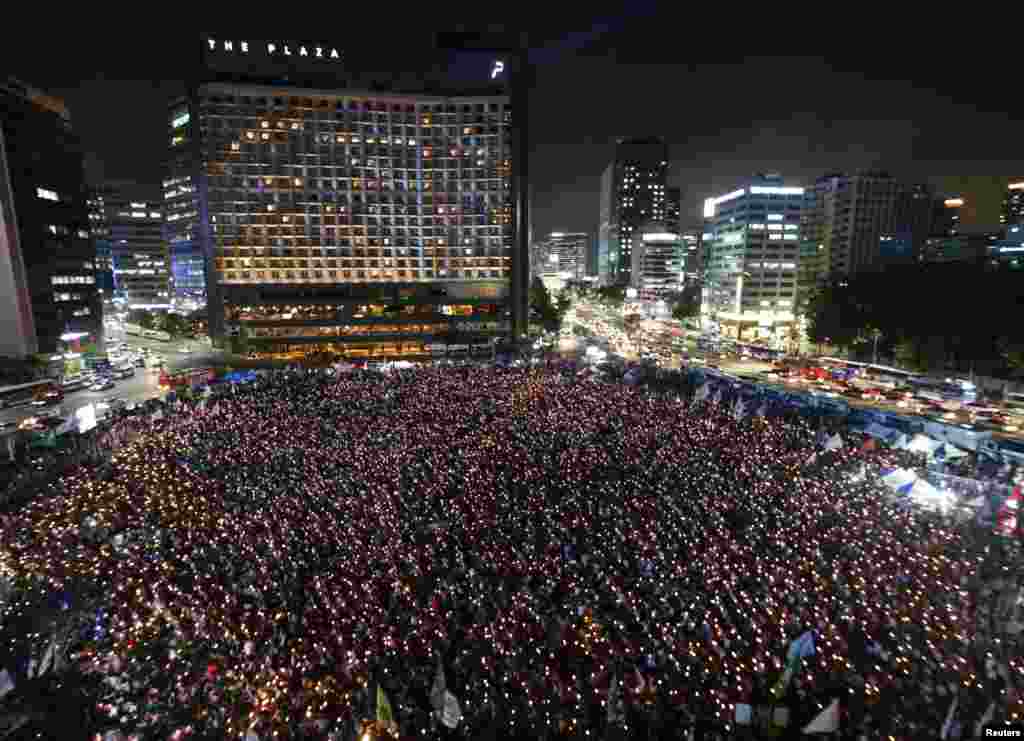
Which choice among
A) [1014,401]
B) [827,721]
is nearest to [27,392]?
[827,721]

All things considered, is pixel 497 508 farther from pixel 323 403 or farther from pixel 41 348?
pixel 41 348

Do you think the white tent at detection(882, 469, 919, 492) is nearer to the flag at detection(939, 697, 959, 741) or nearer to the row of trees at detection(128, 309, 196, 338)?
the flag at detection(939, 697, 959, 741)

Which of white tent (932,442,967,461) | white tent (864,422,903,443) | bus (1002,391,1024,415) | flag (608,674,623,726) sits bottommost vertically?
bus (1002,391,1024,415)

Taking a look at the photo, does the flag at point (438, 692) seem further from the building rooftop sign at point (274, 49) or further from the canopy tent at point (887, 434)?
the building rooftop sign at point (274, 49)

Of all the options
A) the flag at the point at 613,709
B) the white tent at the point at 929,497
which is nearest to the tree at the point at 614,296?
the white tent at the point at 929,497

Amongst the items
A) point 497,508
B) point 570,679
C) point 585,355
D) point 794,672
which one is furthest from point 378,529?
point 585,355

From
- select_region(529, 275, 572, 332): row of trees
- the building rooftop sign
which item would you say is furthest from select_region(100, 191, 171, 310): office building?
select_region(529, 275, 572, 332): row of trees
